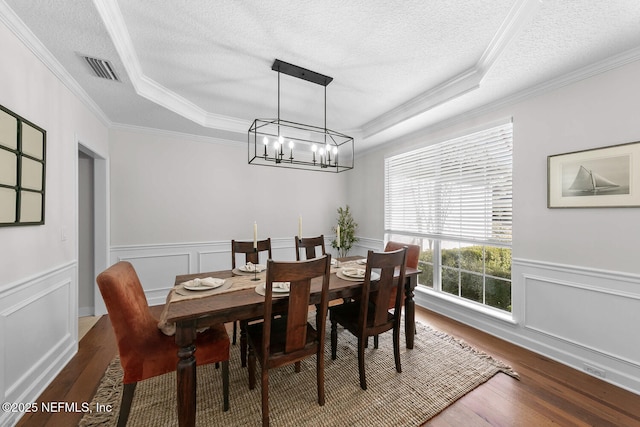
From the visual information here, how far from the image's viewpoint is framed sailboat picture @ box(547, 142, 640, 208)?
1951mm

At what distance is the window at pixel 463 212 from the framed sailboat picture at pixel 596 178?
0.41 metres

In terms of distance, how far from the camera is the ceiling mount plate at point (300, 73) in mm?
2361

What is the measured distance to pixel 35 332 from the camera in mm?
1907

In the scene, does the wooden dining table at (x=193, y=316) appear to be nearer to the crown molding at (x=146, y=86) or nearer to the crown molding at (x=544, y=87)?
the crown molding at (x=146, y=86)

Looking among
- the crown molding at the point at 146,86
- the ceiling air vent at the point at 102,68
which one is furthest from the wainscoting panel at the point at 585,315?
the ceiling air vent at the point at 102,68

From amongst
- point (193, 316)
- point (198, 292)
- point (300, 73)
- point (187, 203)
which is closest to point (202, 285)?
point (198, 292)

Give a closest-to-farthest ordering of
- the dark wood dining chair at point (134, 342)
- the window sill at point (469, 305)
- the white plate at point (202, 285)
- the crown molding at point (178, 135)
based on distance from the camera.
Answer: the dark wood dining chair at point (134, 342) → the white plate at point (202, 285) → the window sill at point (469, 305) → the crown molding at point (178, 135)

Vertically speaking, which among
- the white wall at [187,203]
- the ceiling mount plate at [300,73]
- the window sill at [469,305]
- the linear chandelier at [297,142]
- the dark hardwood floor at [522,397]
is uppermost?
the ceiling mount plate at [300,73]

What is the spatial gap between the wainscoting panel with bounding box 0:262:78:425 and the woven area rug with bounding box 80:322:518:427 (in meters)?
0.41

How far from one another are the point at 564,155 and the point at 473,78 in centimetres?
107

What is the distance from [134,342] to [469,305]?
3.27 metres

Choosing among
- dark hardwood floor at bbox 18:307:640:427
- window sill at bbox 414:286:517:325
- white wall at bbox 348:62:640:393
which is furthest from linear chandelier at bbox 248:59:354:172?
dark hardwood floor at bbox 18:307:640:427

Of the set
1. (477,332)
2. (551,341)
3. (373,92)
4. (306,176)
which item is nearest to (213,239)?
(306,176)

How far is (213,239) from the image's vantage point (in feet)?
13.3
